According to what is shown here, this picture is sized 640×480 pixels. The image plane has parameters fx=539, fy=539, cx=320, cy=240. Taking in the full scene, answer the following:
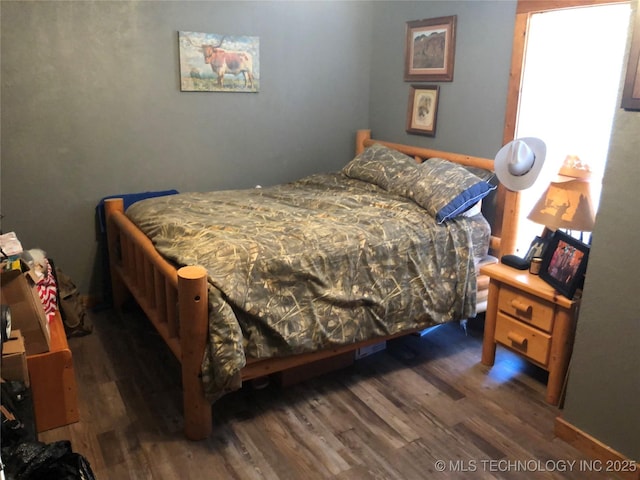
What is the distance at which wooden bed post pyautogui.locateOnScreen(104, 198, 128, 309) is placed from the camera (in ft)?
10.6

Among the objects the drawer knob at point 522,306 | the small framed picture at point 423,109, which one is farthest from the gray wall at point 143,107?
the drawer knob at point 522,306

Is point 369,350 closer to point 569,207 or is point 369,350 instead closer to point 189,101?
point 569,207

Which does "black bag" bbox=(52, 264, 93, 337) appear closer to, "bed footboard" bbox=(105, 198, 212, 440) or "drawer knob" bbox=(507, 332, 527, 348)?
"bed footboard" bbox=(105, 198, 212, 440)

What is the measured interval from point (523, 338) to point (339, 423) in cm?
98

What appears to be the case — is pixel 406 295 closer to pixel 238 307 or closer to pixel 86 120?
pixel 238 307

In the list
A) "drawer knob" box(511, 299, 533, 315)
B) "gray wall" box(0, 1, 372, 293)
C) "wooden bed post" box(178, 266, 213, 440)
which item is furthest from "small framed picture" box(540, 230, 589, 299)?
"gray wall" box(0, 1, 372, 293)

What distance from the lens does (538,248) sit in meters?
2.65

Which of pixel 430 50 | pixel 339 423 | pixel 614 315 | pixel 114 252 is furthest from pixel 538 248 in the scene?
pixel 114 252

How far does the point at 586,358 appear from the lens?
2.14 metres

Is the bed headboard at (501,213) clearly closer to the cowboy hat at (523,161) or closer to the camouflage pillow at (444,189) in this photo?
the camouflage pillow at (444,189)

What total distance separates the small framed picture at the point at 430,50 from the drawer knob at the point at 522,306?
1.59 metres

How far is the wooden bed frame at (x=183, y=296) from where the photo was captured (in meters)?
2.04

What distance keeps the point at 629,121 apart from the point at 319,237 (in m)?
1.29

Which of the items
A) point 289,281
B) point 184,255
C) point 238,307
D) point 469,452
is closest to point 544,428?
point 469,452
